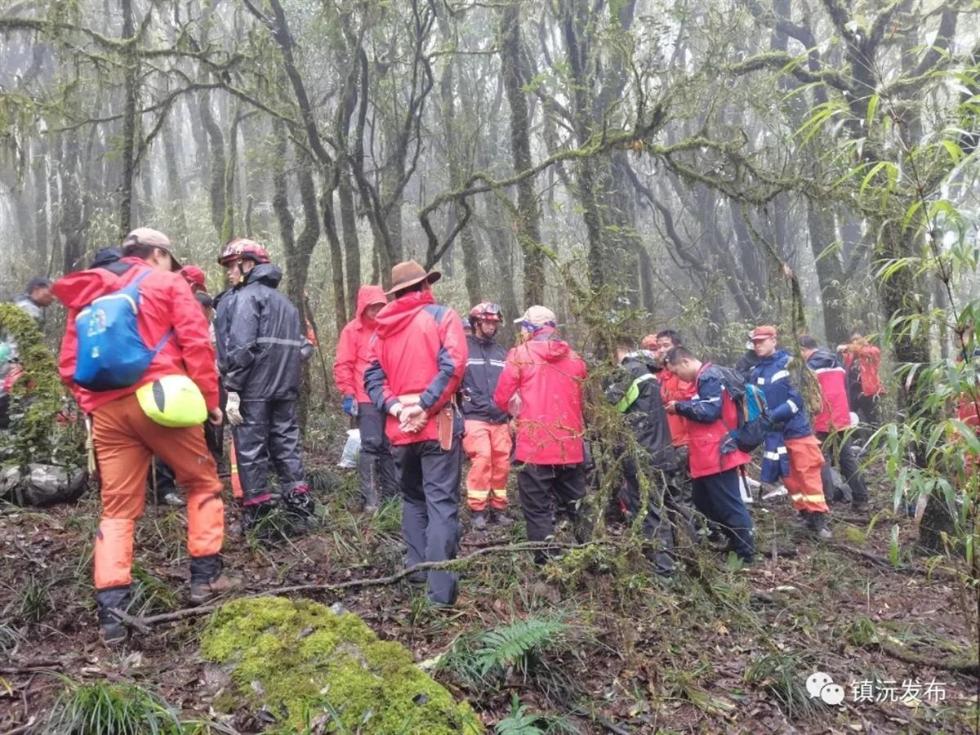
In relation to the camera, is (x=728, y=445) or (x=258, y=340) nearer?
(x=258, y=340)

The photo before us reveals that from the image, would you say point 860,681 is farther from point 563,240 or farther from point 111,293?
point 563,240

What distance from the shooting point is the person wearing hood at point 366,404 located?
704 centimetres

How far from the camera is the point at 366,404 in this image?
7.16m

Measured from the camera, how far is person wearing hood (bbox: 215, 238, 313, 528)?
5879 millimetres

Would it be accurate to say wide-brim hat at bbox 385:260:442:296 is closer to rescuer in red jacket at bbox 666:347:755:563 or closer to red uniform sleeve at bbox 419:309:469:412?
red uniform sleeve at bbox 419:309:469:412

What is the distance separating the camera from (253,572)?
525cm

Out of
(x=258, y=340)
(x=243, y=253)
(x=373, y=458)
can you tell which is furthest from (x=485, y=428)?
(x=243, y=253)

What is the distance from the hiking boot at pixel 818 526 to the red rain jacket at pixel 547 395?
3.40 m

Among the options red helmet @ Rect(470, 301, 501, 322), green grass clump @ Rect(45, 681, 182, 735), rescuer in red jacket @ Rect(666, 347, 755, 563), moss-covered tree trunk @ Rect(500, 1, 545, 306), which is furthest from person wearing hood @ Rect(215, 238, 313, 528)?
rescuer in red jacket @ Rect(666, 347, 755, 563)

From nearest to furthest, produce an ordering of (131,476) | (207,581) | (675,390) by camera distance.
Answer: (131,476), (207,581), (675,390)

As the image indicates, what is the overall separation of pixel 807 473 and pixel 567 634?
474 cm

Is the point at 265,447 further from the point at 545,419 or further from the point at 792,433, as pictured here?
the point at 792,433

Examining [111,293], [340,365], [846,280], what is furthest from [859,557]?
[846,280]

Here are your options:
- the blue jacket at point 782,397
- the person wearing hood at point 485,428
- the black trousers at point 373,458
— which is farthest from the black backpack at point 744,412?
the black trousers at point 373,458
